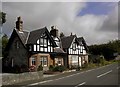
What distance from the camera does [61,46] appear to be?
5434cm

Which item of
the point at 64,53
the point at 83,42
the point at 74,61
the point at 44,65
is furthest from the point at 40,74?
the point at 83,42

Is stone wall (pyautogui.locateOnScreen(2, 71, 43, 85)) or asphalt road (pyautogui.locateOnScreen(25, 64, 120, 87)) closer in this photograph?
asphalt road (pyautogui.locateOnScreen(25, 64, 120, 87))

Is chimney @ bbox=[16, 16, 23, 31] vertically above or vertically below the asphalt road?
above

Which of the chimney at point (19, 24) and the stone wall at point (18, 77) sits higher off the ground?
the chimney at point (19, 24)

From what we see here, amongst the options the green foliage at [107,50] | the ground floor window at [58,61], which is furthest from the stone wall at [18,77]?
the green foliage at [107,50]

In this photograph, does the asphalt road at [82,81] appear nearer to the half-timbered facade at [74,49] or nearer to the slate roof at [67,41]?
the half-timbered facade at [74,49]

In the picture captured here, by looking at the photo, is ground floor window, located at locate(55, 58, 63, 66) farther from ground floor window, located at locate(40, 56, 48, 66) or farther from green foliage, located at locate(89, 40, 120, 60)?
green foliage, located at locate(89, 40, 120, 60)

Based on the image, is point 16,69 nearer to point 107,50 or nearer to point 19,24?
point 19,24

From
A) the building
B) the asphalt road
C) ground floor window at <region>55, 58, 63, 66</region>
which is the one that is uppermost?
the building

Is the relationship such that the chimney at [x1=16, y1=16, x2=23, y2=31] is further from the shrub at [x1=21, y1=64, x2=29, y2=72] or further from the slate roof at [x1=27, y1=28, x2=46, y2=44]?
the shrub at [x1=21, y1=64, x2=29, y2=72]

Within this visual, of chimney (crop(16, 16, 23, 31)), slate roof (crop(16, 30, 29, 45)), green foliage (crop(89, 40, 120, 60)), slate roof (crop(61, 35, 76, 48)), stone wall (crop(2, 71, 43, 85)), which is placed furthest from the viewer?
green foliage (crop(89, 40, 120, 60))

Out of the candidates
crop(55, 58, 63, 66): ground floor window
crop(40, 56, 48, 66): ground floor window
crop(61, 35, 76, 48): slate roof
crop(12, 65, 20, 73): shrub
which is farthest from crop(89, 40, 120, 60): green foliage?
crop(12, 65, 20, 73): shrub

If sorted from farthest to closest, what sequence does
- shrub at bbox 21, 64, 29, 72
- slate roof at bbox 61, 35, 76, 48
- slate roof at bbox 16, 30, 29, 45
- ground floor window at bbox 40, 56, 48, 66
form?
slate roof at bbox 61, 35, 76, 48, ground floor window at bbox 40, 56, 48, 66, slate roof at bbox 16, 30, 29, 45, shrub at bbox 21, 64, 29, 72

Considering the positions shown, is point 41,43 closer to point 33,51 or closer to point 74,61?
point 33,51
